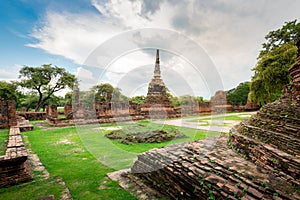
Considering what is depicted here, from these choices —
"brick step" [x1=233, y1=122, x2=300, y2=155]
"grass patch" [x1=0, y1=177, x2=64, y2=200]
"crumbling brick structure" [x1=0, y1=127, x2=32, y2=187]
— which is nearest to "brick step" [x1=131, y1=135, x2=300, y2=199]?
"brick step" [x1=233, y1=122, x2=300, y2=155]

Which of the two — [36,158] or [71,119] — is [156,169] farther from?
[71,119]

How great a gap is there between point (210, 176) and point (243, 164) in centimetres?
85

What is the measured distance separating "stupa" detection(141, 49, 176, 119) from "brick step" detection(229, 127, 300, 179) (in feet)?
50.5

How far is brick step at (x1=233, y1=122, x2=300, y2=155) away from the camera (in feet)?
10.7

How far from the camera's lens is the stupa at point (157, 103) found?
782 inches

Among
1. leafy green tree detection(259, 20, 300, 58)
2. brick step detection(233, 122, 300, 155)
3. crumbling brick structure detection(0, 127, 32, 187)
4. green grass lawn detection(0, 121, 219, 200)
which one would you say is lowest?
green grass lawn detection(0, 121, 219, 200)

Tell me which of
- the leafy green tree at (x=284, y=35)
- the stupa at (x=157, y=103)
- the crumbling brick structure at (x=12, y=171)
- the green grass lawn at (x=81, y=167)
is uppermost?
the leafy green tree at (x=284, y=35)

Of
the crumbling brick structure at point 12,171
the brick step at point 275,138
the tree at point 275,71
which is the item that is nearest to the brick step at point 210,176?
the brick step at point 275,138

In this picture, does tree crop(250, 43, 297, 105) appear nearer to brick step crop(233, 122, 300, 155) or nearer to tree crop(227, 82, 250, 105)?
brick step crop(233, 122, 300, 155)

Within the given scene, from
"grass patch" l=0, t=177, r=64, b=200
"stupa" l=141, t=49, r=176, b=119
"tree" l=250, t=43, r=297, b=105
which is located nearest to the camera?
"grass patch" l=0, t=177, r=64, b=200

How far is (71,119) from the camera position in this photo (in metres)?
14.9

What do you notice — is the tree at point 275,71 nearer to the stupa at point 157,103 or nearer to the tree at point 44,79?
the stupa at point 157,103

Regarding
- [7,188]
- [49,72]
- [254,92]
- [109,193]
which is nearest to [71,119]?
[7,188]

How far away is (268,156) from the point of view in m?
3.42
